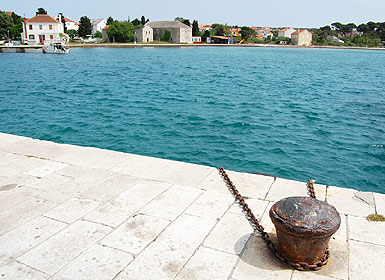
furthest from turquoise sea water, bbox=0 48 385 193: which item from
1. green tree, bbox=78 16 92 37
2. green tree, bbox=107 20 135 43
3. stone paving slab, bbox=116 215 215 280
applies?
green tree, bbox=78 16 92 37

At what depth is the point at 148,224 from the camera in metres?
4.58

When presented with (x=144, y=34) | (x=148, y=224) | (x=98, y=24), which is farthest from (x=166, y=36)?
(x=148, y=224)

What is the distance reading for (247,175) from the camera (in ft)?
20.4

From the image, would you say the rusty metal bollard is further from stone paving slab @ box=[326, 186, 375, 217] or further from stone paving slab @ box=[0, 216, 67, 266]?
stone paving slab @ box=[0, 216, 67, 266]

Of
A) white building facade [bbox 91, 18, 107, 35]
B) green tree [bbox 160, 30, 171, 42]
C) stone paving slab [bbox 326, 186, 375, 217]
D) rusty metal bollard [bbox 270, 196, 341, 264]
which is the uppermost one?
white building facade [bbox 91, 18, 107, 35]

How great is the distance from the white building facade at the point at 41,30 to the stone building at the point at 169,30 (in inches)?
1218

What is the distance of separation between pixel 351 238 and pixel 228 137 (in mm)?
9522

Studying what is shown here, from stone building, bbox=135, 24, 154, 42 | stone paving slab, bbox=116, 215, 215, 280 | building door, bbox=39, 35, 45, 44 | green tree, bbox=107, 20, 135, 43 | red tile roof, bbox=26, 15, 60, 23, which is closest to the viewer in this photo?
stone paving slab, bbox=116, 215, 215, 280

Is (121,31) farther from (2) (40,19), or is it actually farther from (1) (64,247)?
(1) (64,247)

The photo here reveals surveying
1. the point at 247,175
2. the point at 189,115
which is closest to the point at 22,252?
the point at 247,175

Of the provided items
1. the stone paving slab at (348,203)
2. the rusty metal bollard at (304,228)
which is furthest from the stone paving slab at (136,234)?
the stone paving slab at (348,203)

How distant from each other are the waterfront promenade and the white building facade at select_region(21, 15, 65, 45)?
91.0 metres

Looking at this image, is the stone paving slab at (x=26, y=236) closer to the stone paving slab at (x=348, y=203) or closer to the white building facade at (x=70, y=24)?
the stone paving slab at (x=348, y=203)

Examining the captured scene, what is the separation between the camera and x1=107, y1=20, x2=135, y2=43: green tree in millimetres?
109125
